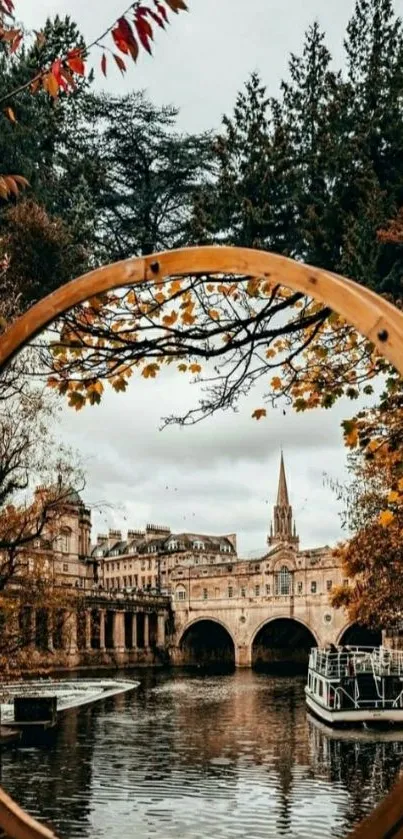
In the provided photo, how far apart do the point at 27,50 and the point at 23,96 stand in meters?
1.12

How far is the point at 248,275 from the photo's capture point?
232 cm

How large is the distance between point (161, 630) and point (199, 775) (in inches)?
2285

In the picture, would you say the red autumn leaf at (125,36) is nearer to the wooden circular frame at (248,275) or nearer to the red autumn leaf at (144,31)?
the red autumn leaf at (144,31)

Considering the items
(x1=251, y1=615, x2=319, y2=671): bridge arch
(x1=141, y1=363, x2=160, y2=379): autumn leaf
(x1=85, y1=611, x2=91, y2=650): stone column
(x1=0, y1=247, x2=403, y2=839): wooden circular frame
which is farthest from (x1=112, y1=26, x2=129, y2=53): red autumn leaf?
(x1=251, y1=615, x2=319, y2=671): bridge arch

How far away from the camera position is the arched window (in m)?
72.8

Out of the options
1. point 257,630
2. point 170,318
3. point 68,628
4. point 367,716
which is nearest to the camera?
point 170,318

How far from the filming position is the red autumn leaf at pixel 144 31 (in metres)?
4.24

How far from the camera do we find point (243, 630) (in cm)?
7456

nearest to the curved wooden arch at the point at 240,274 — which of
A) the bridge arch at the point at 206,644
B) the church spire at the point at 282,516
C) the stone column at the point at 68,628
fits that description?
the stone column at the point at 68,628

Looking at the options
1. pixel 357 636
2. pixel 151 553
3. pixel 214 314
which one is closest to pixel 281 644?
pixel 357 636

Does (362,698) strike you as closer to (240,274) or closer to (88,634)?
(240,274)

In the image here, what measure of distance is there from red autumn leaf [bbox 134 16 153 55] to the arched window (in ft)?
230

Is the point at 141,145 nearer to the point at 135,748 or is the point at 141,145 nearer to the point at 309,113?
the point at 309,113

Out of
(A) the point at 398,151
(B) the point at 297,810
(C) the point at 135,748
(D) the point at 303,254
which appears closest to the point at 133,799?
(B) the point at 297,810
